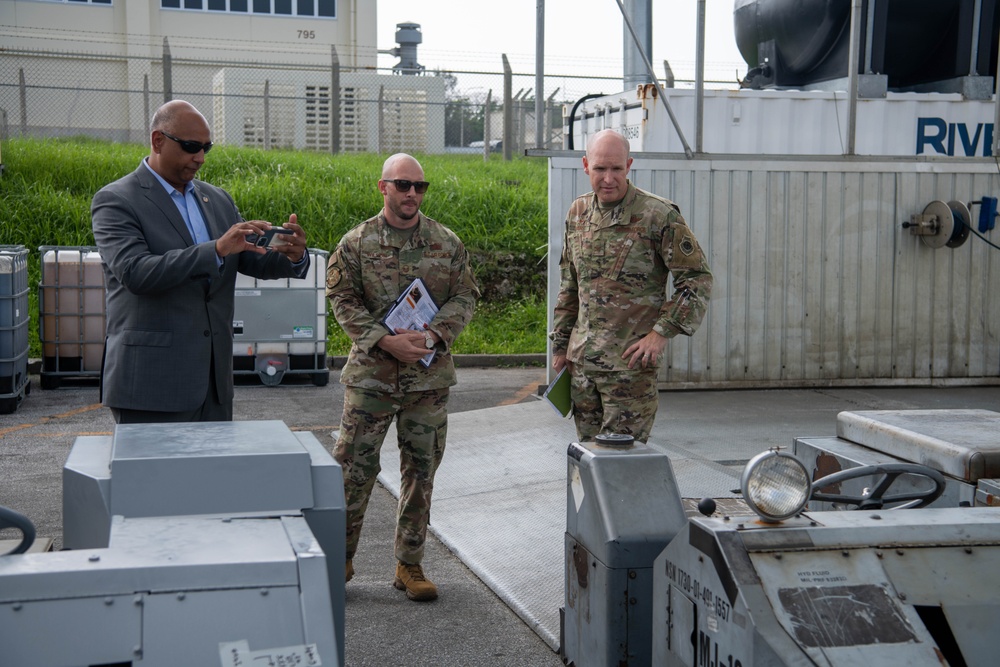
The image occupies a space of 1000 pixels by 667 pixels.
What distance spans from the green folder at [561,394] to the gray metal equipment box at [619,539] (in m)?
1.52

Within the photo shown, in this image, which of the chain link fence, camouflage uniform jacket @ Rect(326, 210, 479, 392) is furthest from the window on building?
camouflage uniform jacket @ Rect(326, 210, 479, 392)

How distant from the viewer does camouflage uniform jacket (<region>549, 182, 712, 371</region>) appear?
4.66 meters

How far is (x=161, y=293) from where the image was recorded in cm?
359

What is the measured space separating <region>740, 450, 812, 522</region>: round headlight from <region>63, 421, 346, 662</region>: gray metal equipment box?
3.08 ft

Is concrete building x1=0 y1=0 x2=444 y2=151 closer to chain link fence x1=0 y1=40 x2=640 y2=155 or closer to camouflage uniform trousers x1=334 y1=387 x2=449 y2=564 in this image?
chain link fence x1=0 y1=40 x2=640 y2=155

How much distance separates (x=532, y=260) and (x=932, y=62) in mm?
6269

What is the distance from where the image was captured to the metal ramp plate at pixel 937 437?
9.34ft

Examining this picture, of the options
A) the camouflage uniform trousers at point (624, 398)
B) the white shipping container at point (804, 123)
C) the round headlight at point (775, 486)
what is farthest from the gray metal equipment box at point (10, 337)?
the round headlight at point (775, 486)

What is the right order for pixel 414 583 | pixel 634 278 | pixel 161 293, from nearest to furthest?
1. pixel 161 293
2. pixel 414 583
3. pixel 634 278

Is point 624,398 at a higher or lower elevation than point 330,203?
lower

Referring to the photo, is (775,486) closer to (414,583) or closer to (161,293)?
(161,293)

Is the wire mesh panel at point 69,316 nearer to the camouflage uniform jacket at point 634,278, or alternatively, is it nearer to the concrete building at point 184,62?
the camouflage uniform jacket at point 634,278

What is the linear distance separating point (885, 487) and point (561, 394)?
2198 mm

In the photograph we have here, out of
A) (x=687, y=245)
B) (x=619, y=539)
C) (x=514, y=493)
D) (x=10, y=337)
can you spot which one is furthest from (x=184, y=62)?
(x=619, y=539)
